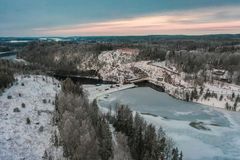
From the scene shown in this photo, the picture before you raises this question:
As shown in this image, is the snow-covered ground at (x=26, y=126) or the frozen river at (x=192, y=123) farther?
the frozen river at (x=192, y=123)

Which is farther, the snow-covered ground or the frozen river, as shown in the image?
the frozen river

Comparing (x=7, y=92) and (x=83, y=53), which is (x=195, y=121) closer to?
(x=7, y=92)

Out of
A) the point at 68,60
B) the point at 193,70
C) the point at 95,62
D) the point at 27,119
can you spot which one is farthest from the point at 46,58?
the point at 27,119

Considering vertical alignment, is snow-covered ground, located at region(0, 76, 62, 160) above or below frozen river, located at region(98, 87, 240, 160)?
above

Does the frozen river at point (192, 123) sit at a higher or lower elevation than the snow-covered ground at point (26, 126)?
lower
